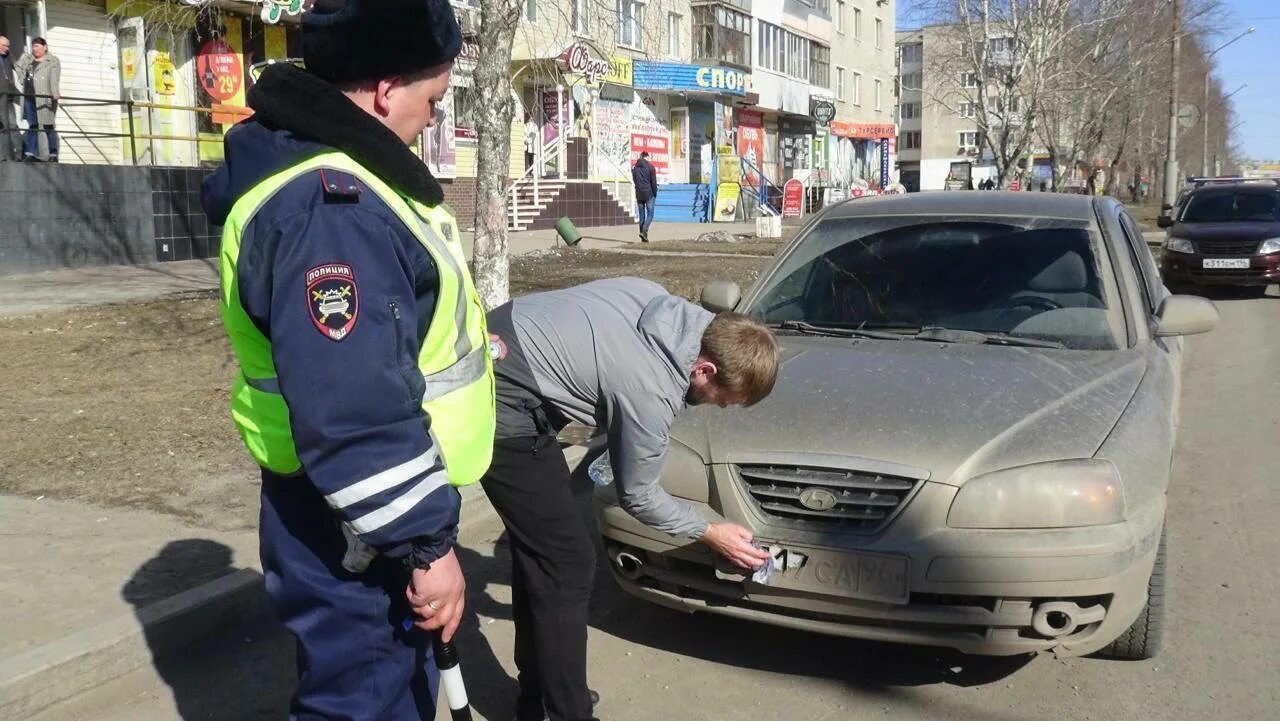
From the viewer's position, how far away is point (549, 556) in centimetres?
312

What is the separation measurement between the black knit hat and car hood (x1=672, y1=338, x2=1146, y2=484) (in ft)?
6.37

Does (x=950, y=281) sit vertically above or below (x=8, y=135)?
below

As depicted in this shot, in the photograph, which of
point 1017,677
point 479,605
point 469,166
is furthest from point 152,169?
point 1017,677

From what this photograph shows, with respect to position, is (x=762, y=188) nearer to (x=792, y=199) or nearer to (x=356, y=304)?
(x=792, y=199)

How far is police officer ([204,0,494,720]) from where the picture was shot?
1.84 meters

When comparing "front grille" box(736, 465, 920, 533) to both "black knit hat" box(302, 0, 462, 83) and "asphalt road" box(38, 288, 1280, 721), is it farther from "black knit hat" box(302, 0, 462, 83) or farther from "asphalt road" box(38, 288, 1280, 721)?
"black knit hat" box(302, 0, 462, 83)

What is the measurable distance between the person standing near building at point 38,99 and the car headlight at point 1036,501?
14784 mm

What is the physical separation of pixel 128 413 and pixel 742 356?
5.35m

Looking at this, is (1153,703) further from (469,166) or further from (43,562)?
(469,166)

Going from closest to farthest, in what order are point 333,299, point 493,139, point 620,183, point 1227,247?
point 333,299
point 493,139
point 1227,247
point 620,183

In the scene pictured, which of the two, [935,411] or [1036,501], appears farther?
[935,411]

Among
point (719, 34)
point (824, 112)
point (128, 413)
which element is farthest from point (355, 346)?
point (824, 112)

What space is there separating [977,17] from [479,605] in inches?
1054

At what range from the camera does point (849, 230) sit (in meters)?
5.34
